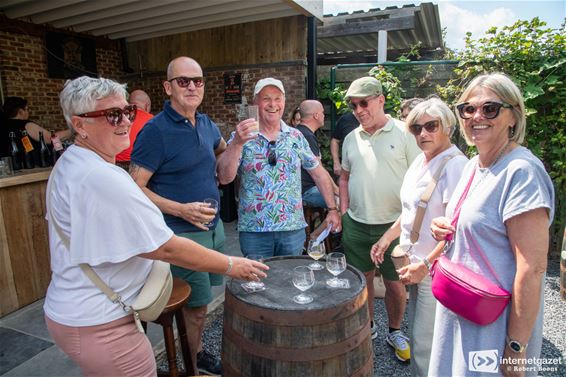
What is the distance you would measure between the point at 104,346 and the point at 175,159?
3.39 ft

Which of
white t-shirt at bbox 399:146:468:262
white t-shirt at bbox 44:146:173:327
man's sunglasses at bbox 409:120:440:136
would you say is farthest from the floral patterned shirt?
white t-shirt at bbox 44:146:173:327

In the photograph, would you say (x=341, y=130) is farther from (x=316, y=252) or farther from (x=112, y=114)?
(x=112, y=114)

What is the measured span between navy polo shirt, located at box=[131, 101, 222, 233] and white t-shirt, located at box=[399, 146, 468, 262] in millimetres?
1147

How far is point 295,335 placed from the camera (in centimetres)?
145

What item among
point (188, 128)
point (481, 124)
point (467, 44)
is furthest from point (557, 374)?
point (467, 44)

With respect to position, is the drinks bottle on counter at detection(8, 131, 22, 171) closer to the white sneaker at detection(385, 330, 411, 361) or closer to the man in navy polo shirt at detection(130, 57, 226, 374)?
the man in navy polo shirt at detection(130, 57, 226, 374)

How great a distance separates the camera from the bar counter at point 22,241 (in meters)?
3.10

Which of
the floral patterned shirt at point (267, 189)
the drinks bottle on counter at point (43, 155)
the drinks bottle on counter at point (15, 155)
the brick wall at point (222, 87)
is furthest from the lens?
the brick wall at point (222, 87)

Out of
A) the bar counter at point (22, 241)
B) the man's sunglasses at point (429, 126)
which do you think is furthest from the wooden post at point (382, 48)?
the bar counter at point (22, 241)

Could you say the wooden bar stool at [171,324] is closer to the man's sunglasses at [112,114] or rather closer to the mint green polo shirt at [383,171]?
the man's sunglasses at [112,114]

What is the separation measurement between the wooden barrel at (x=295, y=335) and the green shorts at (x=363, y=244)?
38.1 inches

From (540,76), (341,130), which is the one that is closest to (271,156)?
(341,130)

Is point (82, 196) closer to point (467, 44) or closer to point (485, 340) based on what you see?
point (485, 340)

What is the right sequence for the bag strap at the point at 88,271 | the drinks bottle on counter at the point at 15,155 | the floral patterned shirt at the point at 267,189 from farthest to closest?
1. the drinks bottle on counter at the point at 15,155
2. the floral patterned shirt at the point at 267,189
3. the bag strap at the point at 88,271
